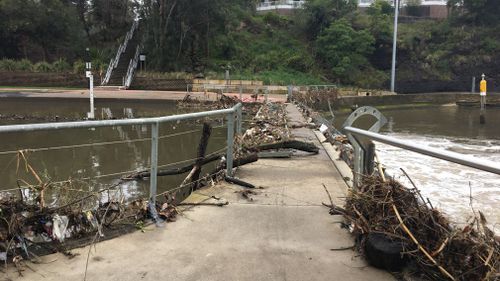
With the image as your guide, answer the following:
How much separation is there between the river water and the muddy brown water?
3.98 meters

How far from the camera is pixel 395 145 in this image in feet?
12.5

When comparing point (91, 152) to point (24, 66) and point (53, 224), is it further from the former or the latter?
point (24, 66)

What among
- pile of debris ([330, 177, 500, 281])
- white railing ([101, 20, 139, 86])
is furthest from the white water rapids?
white railing ([101, 20, 139, 86])

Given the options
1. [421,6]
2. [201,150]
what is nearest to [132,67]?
[201,150]

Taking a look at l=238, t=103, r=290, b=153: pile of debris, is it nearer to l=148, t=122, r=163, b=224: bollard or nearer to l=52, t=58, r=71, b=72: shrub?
l=148, t=122, r=163, b=224: bollard

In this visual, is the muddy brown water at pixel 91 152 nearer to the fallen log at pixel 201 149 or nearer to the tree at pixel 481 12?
the fallen log at pixel 201 149

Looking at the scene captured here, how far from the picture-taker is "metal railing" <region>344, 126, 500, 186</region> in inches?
112

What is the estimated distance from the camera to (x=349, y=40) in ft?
145

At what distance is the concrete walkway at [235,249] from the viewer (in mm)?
3666

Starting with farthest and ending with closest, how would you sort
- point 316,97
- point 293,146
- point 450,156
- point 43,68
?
1. point 43,68
2. point 316,97
3. point 293,146
4. point 450,156

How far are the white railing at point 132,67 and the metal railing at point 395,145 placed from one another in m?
30.5

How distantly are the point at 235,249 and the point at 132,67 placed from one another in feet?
114

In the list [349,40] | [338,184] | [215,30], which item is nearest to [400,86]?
[349,40]

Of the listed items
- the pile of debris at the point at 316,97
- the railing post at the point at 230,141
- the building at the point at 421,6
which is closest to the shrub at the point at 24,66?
the pile of debris at the point at 316,97
